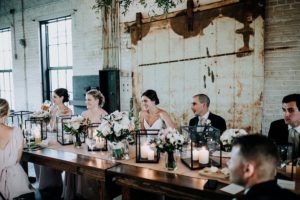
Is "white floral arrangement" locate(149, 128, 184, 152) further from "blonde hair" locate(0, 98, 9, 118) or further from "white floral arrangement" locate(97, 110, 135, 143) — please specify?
"blonde hair" locate(0, 98, 9, 118)

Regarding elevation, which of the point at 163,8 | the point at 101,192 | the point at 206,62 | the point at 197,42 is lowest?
the point at 101,192

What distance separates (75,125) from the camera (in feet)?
12.1

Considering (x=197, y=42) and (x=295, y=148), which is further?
(x=197, y=42)

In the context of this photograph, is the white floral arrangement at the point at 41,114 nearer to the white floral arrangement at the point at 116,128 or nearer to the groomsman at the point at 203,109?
the white floral arrangement at the point at 116,128

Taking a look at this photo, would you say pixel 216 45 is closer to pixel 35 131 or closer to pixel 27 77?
pixel 35 131

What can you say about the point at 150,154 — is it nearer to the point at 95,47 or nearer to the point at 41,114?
the point at 41,114

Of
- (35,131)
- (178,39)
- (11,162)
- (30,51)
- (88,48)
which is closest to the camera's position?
(11,162)

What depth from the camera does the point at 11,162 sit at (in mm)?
3457

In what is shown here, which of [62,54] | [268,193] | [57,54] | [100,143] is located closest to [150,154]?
[100,143]

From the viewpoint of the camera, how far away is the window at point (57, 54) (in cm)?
766

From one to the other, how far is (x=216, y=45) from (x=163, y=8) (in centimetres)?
127

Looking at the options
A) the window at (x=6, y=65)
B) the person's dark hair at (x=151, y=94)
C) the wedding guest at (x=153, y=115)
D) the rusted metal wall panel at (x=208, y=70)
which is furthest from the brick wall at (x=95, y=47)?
the person's dark hair at (x=151, y=94)

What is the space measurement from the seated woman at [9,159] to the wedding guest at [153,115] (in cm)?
187

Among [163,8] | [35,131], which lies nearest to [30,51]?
[163,8]
